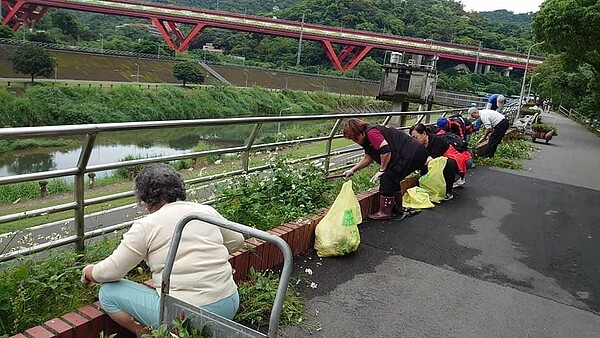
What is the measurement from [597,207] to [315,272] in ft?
19.6

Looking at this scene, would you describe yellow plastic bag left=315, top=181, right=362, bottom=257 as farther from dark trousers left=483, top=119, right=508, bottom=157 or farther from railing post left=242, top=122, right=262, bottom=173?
dark trousers left=483, top=119, right=508, bottom=157

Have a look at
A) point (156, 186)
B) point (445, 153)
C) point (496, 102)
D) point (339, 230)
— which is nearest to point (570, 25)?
point (496, 102)

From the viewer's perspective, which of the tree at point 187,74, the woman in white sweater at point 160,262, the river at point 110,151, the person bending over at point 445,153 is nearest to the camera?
the woman in white sweater at point 160,262

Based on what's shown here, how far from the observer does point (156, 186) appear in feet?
7.84

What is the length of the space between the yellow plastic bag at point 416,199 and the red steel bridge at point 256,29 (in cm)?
5697

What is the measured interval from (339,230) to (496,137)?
6873 millimetres

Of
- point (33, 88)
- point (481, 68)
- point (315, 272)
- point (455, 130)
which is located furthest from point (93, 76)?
point (481, 68)

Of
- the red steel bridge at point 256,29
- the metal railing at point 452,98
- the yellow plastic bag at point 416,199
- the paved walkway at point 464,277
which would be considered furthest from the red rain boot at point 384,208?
the red steel bridge at point 256,29

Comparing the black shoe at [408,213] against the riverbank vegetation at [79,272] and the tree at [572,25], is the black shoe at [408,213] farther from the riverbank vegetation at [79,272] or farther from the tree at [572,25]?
the tree at [572,25]

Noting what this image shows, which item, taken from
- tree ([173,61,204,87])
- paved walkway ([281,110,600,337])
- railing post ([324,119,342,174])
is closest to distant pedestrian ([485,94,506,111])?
paved walkway ([281,110,600,337])

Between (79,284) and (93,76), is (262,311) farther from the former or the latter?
(93,76)

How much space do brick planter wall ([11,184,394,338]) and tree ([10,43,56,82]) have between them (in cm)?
3702

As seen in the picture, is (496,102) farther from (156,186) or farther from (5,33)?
(5,33)

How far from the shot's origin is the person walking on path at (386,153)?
16.6 ft
